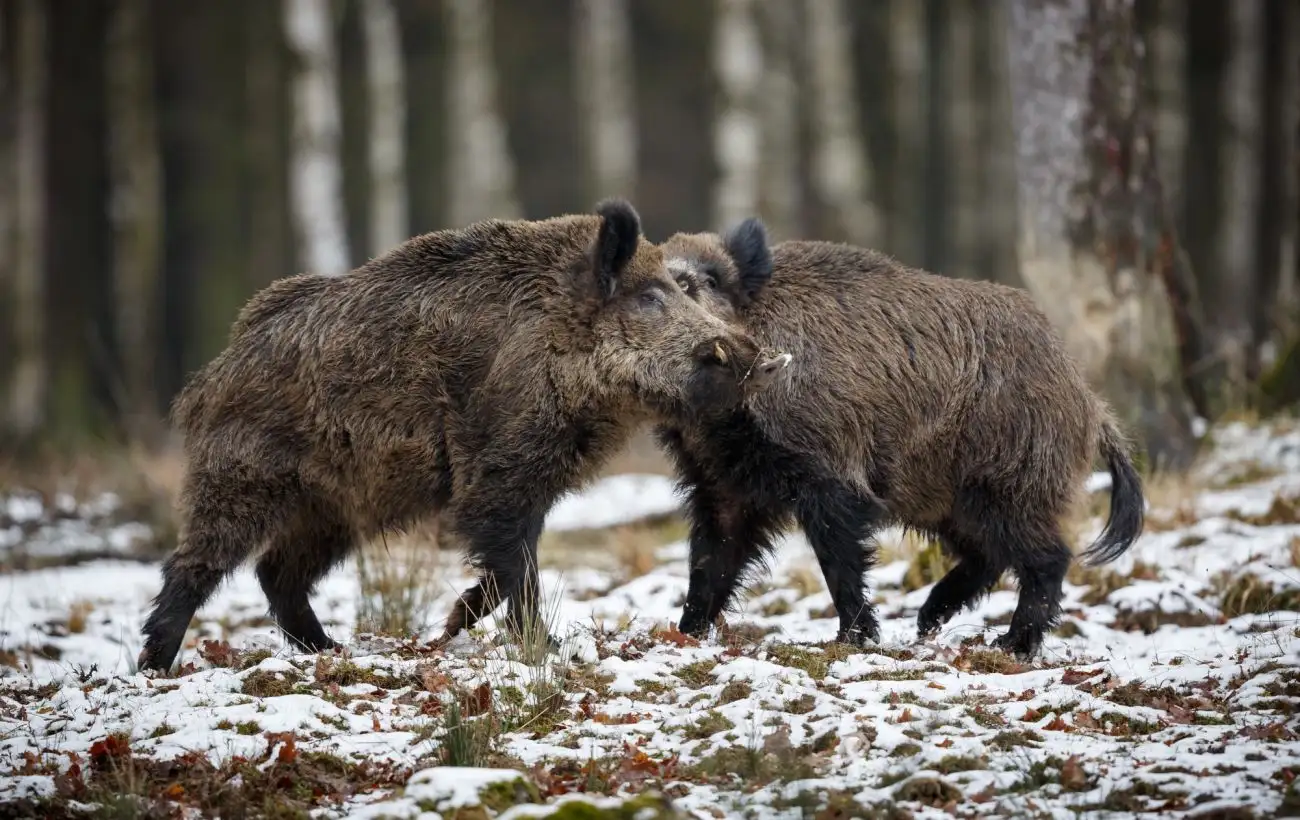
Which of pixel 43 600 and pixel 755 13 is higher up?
pixel 755 13

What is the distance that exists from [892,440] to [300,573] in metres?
3.02

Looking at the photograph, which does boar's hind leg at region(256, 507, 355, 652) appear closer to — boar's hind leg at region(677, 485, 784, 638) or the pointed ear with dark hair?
boar's hind leg at region(677, 485, 784, 638)

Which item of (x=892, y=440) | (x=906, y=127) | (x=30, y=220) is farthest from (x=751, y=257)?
(x=906, y=127)

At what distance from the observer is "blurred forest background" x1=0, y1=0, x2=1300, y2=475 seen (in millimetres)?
9438

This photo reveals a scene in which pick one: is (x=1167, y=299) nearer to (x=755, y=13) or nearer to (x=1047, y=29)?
(x=1047, y=29)

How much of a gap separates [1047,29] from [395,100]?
12.0m

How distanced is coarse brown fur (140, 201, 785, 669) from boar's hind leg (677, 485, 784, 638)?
0.62m

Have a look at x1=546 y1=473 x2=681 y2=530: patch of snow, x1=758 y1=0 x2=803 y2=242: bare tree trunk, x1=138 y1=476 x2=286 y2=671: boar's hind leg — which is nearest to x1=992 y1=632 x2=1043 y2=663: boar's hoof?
x1=138 y1=476 x2=286 y2=671: boar's hind leg

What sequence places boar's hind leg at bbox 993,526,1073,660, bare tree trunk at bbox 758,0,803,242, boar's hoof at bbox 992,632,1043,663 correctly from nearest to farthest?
boar's hoof at bbox 992,632,1043,663 < boar's hind leg at bbox 993,526,1073,660 < bare tree trunk at bbox 758,0,803,242

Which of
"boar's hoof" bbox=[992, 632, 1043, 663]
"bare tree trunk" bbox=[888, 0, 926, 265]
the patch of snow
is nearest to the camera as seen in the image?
"boar's hoof" bbox=[992, 632, 1043, 663]

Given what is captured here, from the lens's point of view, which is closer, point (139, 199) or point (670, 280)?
point (670, 280)

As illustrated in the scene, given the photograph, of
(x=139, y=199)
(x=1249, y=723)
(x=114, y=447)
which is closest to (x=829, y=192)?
(x=139, y=199)

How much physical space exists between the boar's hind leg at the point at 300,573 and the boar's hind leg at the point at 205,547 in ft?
1.27

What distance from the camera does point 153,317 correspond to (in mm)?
21766
